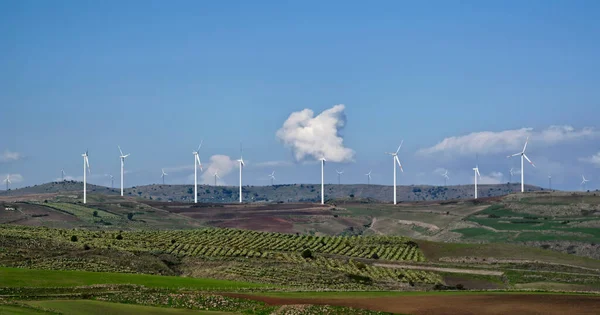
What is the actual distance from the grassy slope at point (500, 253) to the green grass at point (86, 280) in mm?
68200

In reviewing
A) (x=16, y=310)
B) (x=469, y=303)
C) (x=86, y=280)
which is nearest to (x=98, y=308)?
(x=16, y=310)

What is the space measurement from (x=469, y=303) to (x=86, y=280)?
36.1 meters

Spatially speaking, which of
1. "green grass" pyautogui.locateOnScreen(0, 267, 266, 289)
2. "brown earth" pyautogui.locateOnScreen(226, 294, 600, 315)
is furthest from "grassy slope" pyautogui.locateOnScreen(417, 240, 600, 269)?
"brown earth" pyautogui.locateOnScreen(226, 294, 600, 315)

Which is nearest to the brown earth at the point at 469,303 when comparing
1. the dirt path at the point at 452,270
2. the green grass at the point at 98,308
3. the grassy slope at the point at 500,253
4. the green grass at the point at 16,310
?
the green grass at the point at 98,308

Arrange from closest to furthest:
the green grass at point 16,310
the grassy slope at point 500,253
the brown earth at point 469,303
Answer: the green grass at point 16,310, the brown earth at point 469,303, the grassy slope at point 500,253

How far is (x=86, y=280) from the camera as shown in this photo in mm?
91688

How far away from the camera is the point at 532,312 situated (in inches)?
2842

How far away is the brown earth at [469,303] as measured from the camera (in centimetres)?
7344

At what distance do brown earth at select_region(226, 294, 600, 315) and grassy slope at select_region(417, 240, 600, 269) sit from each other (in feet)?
226

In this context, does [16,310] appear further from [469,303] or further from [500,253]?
[500,253]

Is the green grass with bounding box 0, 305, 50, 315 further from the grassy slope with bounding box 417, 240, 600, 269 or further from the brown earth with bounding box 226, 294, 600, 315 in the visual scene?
the grassy slope with bounding box 417, 240, 600, 269

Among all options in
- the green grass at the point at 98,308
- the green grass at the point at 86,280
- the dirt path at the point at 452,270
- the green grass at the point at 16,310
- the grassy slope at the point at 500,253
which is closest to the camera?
the green grass at the point at 16,310

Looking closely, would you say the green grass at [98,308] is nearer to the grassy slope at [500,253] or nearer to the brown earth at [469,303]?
the brown earth at [469,303]

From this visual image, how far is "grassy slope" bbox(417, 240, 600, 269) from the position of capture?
155875 mm
